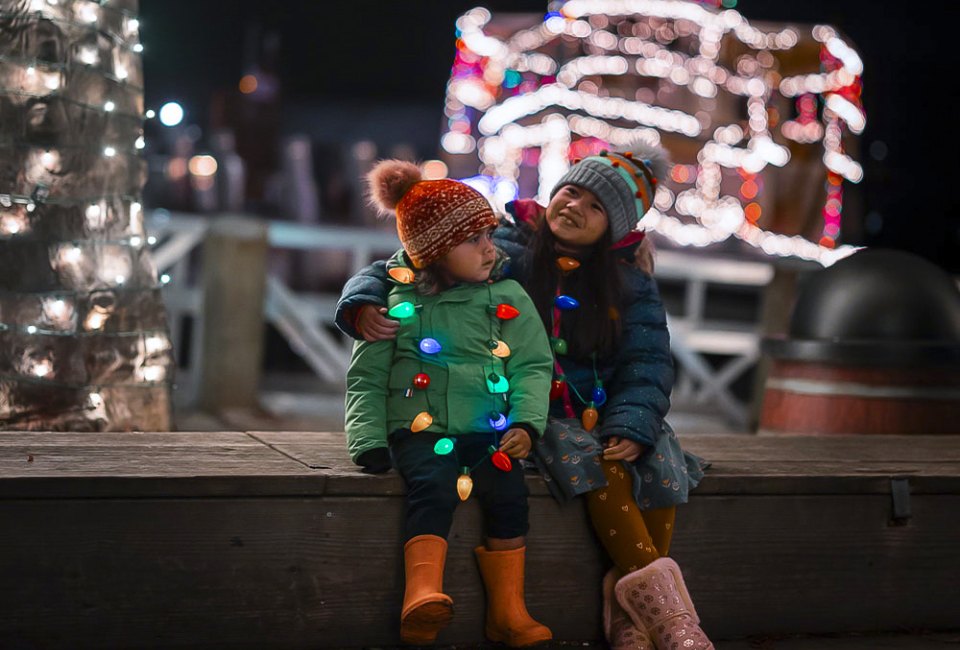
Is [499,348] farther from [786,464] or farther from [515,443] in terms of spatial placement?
[786,464]

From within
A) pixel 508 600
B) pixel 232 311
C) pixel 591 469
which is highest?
pixel 591 469

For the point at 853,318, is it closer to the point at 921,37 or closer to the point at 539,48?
the point at 539,48

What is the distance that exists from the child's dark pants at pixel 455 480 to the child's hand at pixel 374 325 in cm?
24

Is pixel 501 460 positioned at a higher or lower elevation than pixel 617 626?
higher

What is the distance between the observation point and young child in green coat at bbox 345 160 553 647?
113 inches

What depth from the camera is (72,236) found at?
3.94 m

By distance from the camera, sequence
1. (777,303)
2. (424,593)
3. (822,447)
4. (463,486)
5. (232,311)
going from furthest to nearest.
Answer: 1. (777,303)
2. (232,311)
3. (822,447)
4. (463,486)
5. (424,593)

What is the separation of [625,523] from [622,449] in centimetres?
18

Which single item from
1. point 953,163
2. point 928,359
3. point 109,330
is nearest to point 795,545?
point 928,359

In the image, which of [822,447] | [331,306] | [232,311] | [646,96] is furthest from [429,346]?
[646,96]

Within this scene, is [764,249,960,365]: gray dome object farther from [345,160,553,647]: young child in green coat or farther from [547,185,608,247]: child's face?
[345,160,553,647]: young child in green coat

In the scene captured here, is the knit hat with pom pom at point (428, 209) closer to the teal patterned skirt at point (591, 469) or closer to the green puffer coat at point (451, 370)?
the green puffer coat at point (451, 370)

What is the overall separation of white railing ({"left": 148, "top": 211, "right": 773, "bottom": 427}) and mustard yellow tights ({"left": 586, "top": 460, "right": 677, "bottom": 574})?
4.60 m

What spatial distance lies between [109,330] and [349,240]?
15.9ft
